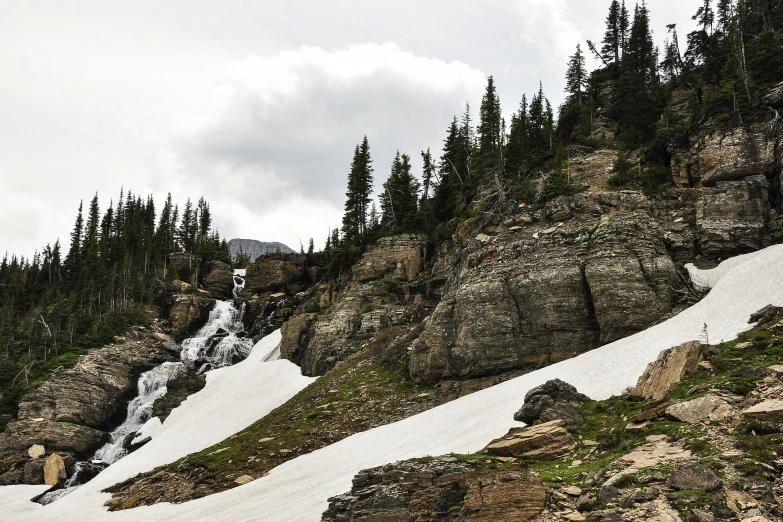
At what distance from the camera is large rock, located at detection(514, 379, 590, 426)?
22078mm

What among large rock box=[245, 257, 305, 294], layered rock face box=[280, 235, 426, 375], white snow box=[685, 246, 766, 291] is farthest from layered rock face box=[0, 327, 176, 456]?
white snow box=[685, 246, 766, 291]

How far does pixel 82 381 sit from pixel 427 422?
144ft

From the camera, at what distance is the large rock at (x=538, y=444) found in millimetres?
19172

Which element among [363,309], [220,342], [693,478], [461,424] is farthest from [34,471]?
[693,478]

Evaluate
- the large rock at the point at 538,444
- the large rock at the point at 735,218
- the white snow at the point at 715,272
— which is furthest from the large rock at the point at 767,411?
the large rock at the point at 735,218

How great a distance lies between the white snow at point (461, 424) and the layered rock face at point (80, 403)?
14095mm

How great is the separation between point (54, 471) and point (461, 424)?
38219 mm

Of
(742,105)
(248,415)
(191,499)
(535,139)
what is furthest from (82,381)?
(742,105)

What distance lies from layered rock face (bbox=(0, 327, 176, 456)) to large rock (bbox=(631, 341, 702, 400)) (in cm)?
5003

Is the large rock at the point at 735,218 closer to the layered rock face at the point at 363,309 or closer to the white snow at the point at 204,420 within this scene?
the layered rock face at the point at 363,309

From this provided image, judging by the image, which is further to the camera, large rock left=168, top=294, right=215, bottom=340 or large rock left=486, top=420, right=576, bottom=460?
large rock left=168, top=294, right=215, bottom=340

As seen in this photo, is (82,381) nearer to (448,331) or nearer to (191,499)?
(191,499)

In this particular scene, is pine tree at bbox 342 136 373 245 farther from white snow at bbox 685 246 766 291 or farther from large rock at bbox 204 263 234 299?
white snow at bbox 685 246 766 291

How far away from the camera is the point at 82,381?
5669 cm
